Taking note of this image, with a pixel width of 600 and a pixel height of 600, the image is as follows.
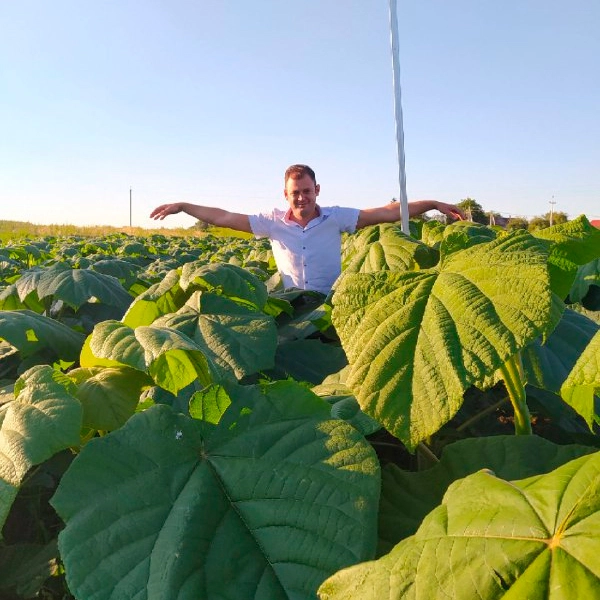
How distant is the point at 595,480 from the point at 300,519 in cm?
41

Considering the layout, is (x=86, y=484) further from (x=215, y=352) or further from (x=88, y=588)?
(x=215, y=352)

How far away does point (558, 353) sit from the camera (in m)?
1.50

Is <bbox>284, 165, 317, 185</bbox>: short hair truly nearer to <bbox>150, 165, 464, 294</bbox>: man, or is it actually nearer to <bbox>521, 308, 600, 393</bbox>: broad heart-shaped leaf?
<bbox>150, 165, 464, 294</bbox>: man

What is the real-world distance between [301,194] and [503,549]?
15.4 ft

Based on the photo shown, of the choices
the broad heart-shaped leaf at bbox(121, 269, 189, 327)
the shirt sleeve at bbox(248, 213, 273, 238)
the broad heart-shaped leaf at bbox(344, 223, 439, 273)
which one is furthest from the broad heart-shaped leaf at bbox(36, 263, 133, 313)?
the shirt sleeve at bbox(248, 213, 273, 238)

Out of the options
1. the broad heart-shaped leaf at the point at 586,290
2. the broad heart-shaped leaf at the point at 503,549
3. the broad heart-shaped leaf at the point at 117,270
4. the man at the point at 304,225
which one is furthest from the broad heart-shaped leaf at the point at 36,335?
the man at the point at 304,225

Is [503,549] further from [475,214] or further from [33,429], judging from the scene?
[475,214]

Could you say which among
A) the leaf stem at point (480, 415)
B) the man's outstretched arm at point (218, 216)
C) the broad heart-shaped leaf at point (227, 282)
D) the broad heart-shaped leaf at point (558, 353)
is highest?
the man's outstretched arm at point (218, 216)

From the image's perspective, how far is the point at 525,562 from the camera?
0.56 m

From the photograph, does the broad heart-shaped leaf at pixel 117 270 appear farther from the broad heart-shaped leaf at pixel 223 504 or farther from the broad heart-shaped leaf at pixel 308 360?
the broad heart-shaped leaf at pixel 223 504

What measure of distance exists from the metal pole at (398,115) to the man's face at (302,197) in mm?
2300

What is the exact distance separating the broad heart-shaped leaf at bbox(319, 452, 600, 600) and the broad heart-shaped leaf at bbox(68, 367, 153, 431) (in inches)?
25.4

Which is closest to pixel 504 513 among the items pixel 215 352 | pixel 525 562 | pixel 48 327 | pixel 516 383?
pixel 525 562

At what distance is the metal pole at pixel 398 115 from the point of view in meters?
2.68
